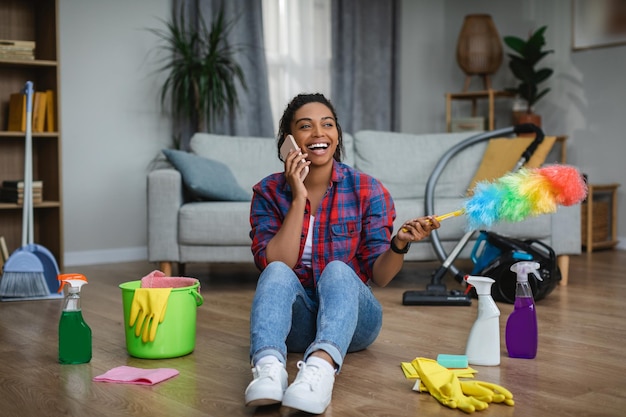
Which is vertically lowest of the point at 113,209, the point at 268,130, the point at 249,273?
A: the point at 249,273

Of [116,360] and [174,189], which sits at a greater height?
[174,189]

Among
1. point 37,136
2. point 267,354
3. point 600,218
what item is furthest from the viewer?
point 600,218

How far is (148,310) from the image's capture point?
2.35 m

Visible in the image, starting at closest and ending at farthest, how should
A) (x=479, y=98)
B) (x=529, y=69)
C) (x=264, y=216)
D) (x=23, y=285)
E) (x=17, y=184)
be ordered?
(x=264, y=216), (x=23, y=285), (x=17, y=184), (x=529, y=69), (x=479, y=98)

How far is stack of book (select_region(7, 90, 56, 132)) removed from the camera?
14.4ft

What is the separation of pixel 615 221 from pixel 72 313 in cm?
445

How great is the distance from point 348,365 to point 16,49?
9.89 ft

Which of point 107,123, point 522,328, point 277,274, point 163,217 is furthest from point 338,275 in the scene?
point 107,123

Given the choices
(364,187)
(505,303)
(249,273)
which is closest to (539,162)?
(505,303)

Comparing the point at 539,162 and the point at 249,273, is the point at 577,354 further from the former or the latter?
the point at 249,273

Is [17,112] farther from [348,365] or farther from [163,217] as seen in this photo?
[348,365]

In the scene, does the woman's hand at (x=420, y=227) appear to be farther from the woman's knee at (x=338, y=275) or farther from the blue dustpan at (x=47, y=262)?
the blue dustpan at (x=47, y=262)

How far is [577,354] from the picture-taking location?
2463 millimetres

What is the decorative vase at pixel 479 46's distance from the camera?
233 inches
